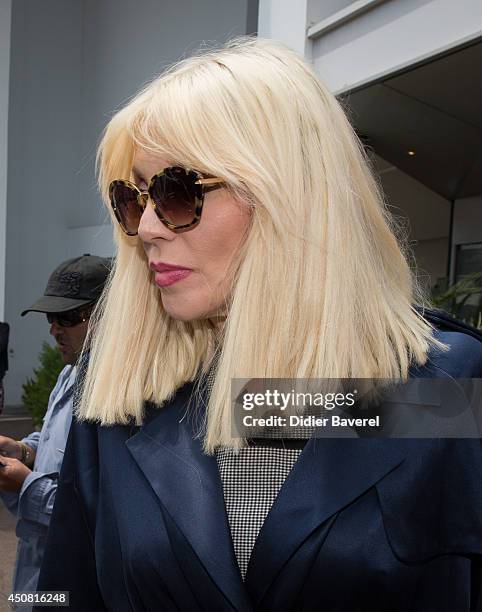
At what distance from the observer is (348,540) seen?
3.94ft

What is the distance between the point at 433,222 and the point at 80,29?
907cm

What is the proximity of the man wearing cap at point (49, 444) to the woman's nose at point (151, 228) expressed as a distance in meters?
→ 1.19

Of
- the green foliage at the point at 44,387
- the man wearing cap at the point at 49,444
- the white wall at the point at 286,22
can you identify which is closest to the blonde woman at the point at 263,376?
the man wearing cap at the point at 49,444

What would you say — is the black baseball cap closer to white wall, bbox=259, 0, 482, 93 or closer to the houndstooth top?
the houndstooth top

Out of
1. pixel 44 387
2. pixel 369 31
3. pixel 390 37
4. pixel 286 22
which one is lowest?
pixel 44 387

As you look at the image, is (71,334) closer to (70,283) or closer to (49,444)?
(70,283)

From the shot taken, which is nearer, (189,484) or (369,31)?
(189,484)

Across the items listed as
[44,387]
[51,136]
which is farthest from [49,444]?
[51,136]

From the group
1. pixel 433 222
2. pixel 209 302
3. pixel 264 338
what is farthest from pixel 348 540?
pixel 433 222

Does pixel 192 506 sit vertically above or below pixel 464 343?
below

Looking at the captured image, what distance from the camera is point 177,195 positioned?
1278 millimetres

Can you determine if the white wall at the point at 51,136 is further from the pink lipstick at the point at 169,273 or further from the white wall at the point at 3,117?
the pink lipstick at the point at 169,273

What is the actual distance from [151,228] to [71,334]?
1723mm

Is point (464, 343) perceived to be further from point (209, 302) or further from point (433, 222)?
point (433, 222)
